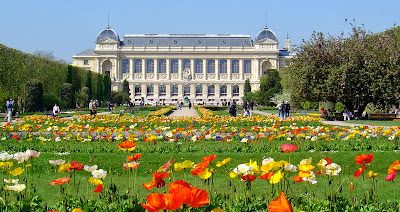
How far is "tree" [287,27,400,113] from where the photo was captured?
26594 mm

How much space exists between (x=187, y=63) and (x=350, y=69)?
6570cm

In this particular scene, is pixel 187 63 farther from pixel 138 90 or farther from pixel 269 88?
pixel 269 88

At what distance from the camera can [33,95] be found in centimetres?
3653

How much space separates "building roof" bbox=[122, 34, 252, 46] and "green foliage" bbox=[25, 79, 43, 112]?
55424 mm

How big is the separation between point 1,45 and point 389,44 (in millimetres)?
27371

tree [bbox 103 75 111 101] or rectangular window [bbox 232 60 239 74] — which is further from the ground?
rectangular window [bbox 232 60 239 74]

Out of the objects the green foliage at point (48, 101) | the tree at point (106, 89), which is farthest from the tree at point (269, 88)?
the green foliage at point (48, 101)

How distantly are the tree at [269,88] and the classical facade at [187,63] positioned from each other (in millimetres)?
27379

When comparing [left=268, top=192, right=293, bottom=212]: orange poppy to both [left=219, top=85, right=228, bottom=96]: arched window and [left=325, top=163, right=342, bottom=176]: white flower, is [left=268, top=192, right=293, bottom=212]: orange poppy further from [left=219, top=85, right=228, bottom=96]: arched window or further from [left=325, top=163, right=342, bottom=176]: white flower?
[left=219, top=85, right=228, bottom=96]: arched window

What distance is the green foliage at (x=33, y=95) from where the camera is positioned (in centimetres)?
3641

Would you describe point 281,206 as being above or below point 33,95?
below

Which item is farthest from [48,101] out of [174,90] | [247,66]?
[247,66]

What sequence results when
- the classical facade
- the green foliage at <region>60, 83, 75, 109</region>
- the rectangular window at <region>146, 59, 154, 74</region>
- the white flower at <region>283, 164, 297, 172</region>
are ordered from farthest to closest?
the rectangular window at <region>146, 59, 154, 74</region> < the classical facade < the green foliage at <region>60, 83, 75, 109</region> < the white flower at <region>283, 164, 297, 172</region>

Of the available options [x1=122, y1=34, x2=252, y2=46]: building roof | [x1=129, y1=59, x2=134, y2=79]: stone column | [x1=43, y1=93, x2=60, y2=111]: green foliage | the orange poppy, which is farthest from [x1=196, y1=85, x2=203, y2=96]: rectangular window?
the orange poppy
